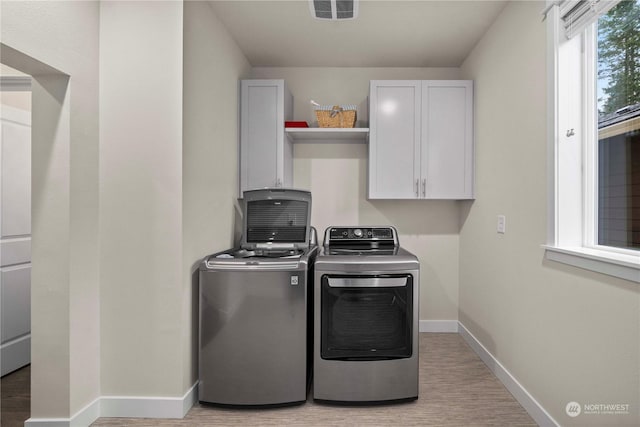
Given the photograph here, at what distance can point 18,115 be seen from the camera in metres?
2.80

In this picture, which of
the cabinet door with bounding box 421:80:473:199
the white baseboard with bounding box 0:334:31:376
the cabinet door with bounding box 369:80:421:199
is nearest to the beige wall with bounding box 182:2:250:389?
the cabinet door with bounding box 369:80:421:199

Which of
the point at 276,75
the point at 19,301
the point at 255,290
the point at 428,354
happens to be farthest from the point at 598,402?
the point at 19,301

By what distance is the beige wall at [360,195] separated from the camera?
3.57 meters

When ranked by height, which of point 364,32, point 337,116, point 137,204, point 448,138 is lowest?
point 137,204

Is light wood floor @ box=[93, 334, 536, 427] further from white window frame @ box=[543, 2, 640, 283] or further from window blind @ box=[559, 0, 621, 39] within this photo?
window blind @ box=[559, 0, 621, 39]

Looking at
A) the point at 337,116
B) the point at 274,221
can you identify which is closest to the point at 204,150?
the point at 274,221

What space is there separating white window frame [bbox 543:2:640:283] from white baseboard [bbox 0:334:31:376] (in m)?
3.65

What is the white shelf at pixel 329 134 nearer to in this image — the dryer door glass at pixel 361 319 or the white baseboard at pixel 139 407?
the dryer door glass at pixel 361 319

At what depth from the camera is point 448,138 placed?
3.16 metres

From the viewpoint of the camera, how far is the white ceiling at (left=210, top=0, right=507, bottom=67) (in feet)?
8.21

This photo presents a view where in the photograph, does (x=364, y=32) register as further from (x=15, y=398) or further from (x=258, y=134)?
(x=15, y=398)

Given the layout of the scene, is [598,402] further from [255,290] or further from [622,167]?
[255,290]

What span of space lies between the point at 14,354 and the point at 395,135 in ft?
11.2

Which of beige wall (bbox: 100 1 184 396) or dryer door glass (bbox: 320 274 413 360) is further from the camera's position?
dryer door glass (bbox: 320 274 413 360)
